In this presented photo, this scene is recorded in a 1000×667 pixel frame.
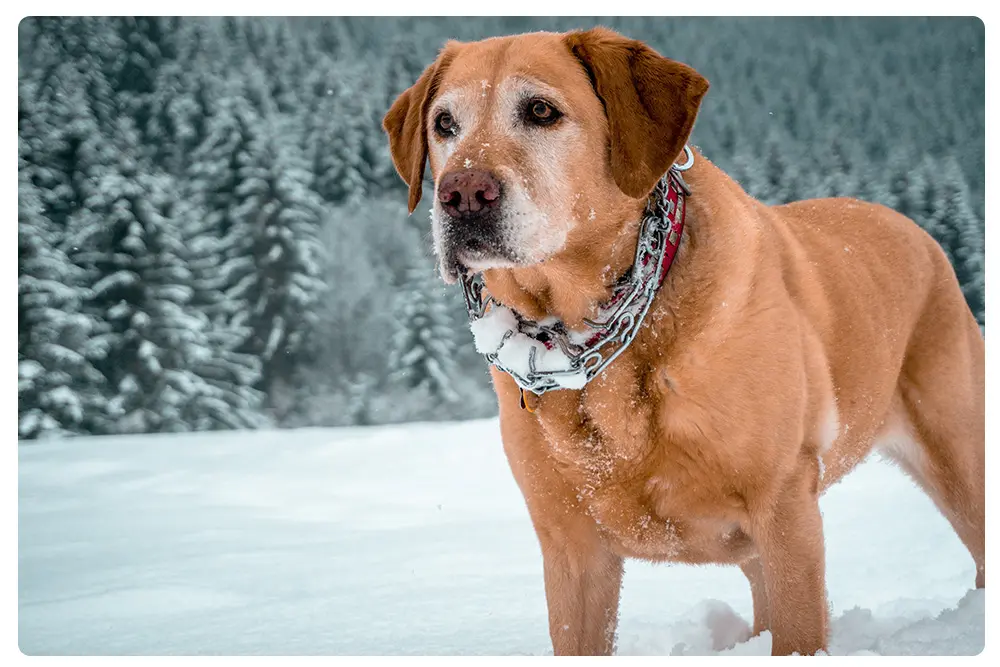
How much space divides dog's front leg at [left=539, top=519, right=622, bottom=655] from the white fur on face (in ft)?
3.01

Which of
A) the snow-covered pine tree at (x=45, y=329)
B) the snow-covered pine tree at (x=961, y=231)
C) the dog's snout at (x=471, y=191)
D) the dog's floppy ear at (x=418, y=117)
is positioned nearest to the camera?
the dog's snout at (x=471, y=191)

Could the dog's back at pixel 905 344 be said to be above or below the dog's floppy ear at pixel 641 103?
below

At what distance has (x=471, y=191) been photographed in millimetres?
2301

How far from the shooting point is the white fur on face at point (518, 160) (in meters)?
2.36

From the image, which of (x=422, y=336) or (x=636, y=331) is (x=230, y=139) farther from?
(x=636, y=331)

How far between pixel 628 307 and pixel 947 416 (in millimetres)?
1890

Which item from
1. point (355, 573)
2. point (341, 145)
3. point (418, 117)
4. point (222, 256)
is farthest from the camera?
point (341, 145)

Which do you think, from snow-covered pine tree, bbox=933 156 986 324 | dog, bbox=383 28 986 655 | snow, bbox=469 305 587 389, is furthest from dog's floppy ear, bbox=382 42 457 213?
snow-covered pine tree, bbox=933 156 986 324

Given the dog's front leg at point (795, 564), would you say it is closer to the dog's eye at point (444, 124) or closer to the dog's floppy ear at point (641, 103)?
the dog's floppy ear at point (641, 103)

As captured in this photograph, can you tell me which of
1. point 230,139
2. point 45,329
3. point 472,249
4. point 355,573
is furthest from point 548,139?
point 230,139

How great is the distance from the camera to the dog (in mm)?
2449

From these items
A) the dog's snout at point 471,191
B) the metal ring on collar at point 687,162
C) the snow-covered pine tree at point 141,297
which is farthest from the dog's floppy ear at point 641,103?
the snow-covered pine tree at point 141,297
